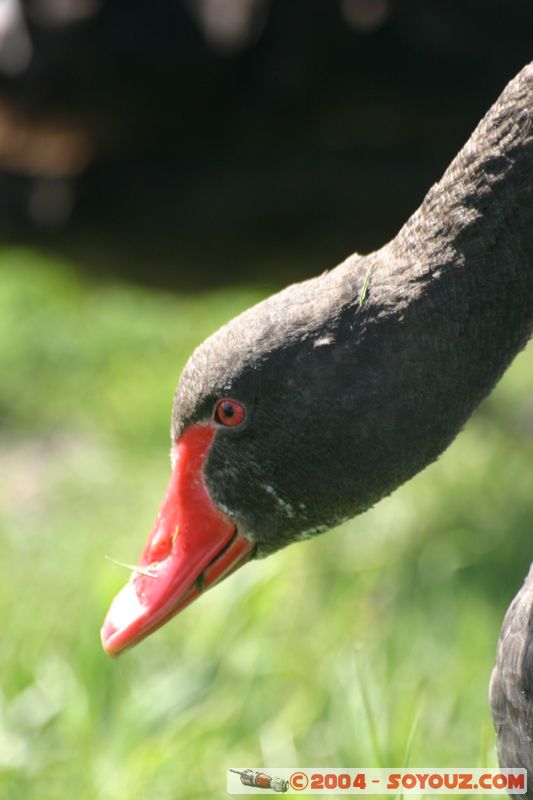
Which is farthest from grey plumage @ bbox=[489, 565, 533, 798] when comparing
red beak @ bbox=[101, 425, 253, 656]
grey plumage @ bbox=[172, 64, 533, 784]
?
red beak @ bbox=[101, 425, 253, 656]

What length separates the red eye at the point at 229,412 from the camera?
8.73 ft

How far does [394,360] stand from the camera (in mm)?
2566

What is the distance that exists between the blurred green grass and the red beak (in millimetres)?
678

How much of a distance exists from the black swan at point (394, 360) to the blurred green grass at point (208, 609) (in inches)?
31.0

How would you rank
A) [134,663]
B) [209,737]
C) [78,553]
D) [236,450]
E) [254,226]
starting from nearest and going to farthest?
[236,450]
[209,737]
[134,663]
[254,226]
[78,553]

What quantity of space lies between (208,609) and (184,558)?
55.5 inches

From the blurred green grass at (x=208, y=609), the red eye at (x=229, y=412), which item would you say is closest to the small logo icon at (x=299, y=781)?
the blurred green grass at (x=208, y=609)

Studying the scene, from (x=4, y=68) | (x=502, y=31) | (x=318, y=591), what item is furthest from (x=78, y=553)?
(x=502, y=31)

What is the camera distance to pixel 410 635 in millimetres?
4336

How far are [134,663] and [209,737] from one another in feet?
1.67

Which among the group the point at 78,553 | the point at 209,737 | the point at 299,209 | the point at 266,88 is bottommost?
the point at 209,737

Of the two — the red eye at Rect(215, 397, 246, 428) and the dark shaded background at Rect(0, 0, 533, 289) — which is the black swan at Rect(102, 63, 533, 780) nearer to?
the red eye at Rect(215, 397, 246, 428)

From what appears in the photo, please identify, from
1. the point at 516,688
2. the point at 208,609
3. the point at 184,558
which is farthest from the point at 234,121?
the point at 516,688

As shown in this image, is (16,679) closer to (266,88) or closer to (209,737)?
(209,737)
